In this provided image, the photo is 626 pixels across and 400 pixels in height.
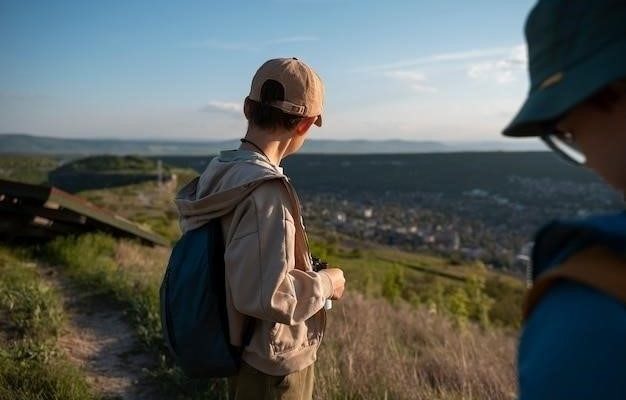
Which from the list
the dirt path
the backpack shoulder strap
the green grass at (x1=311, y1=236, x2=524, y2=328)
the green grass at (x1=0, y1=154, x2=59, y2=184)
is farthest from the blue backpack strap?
the green grass at (x1=0, y1=154, x2=59, y2=184)

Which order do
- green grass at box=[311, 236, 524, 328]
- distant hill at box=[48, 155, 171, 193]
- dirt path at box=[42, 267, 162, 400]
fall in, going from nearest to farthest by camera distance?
dirt path at box=[42, 267, 162, 400] < green grass at box=[311, 236, 524, 328] < distant hill at box=[48, 155, 171, 193]

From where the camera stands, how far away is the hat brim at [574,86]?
2.31 ft

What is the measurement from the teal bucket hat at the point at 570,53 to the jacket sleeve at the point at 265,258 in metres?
1.05

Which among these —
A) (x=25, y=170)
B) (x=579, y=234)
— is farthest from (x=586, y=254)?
(x=25, y=170)

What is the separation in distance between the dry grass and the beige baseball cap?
6.28 ft

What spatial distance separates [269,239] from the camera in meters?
1.75

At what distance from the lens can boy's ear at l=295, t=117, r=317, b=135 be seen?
6.46 ft

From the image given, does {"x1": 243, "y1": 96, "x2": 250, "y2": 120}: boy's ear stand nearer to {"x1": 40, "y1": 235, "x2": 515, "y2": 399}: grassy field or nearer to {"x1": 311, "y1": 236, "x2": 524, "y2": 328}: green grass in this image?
{"x1": 40, "y1": 235, "x2": 515, "y2": 399}: grassy field

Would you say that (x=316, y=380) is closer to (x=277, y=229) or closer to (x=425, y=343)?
(x=277, y=229)

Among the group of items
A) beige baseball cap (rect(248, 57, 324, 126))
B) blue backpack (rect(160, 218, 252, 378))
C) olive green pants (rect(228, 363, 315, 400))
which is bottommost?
olive green pants (rect(228, 363, 315, 400))

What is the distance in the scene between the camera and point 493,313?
2041 centimetres

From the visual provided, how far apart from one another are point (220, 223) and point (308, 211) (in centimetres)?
7029

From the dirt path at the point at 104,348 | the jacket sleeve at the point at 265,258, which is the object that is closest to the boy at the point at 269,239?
the jacket sleeve at the point at 265,258

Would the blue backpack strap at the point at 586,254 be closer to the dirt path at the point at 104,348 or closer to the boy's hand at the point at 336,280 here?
the boy's hand at the point at 336,280
